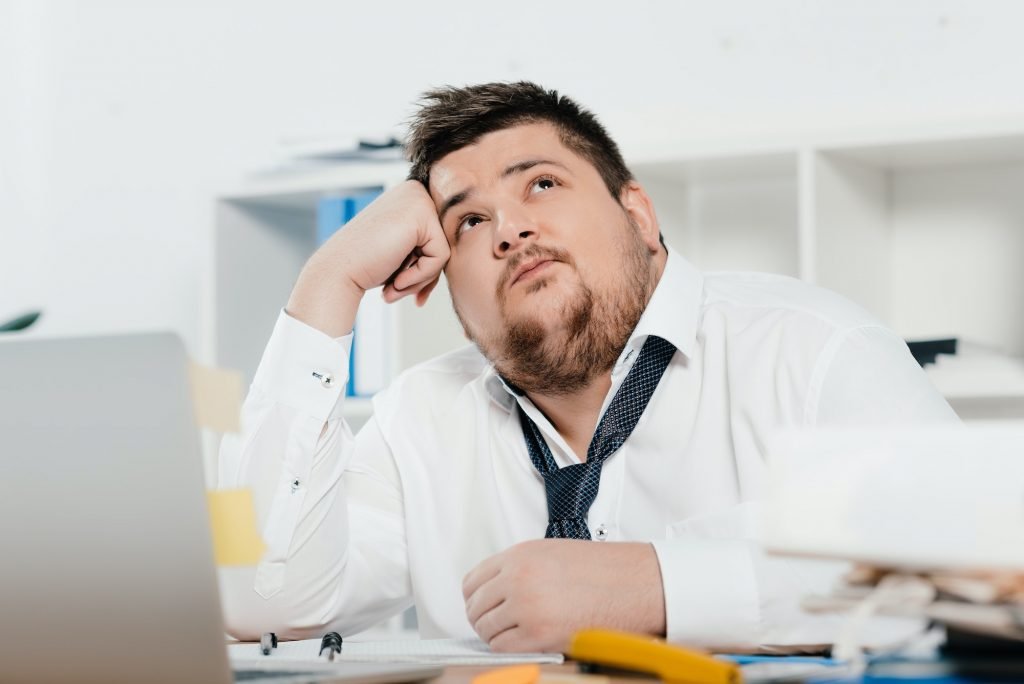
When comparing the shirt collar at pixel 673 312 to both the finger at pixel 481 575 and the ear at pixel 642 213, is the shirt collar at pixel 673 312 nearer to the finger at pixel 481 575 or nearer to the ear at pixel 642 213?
the ear at pixel 642 213

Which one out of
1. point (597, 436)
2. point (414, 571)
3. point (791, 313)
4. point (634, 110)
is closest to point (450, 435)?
point (414, 571)

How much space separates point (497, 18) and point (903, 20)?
0.86m

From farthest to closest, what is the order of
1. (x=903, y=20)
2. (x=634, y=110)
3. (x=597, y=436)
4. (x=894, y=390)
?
(x=634, y=110) → (x=903, y=20) → (x=597, y=436) → (x=894, y=390)

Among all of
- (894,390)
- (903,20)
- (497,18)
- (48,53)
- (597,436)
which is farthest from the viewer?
(48,53)

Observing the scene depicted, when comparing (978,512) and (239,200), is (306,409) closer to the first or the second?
(978,512)

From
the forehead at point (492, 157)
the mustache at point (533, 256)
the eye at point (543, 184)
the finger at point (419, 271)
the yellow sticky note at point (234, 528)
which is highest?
the forehead at point (492, 157)

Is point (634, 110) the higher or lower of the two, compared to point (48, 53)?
lower

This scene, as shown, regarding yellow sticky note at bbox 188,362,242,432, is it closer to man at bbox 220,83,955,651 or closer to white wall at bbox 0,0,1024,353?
man at bbox 220,83,955,651

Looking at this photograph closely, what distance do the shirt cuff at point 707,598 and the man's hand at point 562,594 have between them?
0.01 meters

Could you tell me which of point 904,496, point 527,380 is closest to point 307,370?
point 527,380

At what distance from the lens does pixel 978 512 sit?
1.91 ft

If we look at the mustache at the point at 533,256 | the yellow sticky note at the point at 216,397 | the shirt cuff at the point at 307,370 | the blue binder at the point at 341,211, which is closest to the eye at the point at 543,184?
the mustache at the point at 533,256

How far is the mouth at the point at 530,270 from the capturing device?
1.50 metres

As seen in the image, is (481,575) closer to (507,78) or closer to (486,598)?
(486,598)
